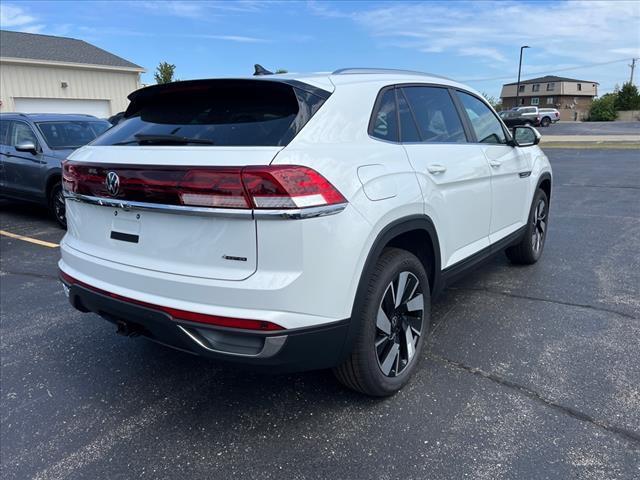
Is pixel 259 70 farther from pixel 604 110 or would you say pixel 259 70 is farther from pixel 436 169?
pixel 604 110

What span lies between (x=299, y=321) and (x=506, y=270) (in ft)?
11.8

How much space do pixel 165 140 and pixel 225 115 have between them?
319 mm

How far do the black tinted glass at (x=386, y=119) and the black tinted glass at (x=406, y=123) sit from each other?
0.22ft

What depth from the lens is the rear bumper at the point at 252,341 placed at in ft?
7.34

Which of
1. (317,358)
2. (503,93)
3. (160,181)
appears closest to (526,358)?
(317,358)

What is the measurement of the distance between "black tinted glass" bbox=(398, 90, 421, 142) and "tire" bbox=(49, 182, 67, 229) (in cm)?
624

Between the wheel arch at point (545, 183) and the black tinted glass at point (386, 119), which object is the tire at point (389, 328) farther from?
the wheel arch at point (545, 183)

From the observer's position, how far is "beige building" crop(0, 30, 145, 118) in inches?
789

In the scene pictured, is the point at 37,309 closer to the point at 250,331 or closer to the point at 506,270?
the point at 250,331

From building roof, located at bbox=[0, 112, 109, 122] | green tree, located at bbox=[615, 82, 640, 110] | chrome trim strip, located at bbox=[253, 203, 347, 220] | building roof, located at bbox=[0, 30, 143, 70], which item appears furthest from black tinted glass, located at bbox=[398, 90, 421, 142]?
green tree, located at bbox=[615, 82, 640, 110]

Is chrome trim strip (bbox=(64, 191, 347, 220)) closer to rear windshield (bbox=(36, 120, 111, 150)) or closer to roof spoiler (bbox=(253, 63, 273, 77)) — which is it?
roof spoiler (bbox=(253, 63, 273, 77))

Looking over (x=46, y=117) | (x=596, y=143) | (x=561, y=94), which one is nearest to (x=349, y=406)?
(x=46, y=117)

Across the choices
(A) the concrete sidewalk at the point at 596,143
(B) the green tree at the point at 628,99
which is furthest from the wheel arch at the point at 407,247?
(B) the green tree at the point at 628,99

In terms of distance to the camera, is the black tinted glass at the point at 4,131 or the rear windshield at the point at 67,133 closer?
the rear windshield at the point at 67,133
